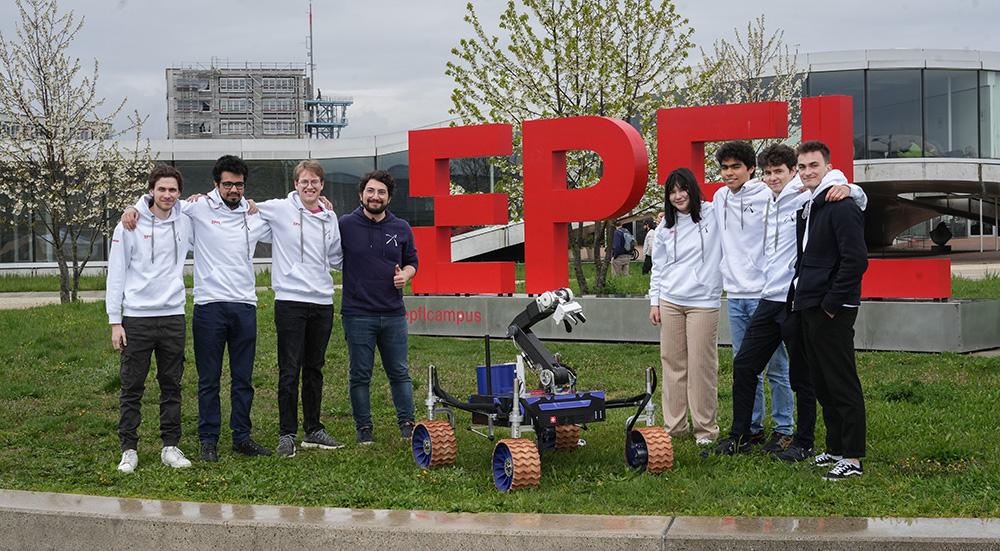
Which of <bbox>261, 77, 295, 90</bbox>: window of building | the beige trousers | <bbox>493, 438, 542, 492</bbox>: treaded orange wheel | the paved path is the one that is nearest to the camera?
the paved path

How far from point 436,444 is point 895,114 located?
102ft

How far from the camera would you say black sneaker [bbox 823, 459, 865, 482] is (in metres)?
6.34

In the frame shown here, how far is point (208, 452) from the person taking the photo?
24.5ft

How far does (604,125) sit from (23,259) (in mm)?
31156

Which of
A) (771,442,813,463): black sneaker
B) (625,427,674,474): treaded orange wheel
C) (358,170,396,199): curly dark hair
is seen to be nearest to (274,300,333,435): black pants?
(358,170,396,199): curly dark hair

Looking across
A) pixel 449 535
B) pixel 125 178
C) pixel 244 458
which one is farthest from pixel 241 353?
pixel 125 178

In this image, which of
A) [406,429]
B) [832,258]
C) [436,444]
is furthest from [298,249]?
[832,258]

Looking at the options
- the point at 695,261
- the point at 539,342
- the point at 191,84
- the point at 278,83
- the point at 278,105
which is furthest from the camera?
the point at 278,83

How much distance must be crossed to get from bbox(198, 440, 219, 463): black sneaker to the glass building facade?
29.5 metres

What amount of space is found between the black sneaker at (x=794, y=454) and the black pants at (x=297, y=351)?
10.9 feet

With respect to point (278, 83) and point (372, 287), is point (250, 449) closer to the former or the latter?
point (372, 287)

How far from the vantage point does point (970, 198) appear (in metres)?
38.2

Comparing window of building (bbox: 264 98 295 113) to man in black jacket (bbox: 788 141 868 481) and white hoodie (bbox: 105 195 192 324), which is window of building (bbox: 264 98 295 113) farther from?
man in black jacket (bbox: 788 141 868 481)

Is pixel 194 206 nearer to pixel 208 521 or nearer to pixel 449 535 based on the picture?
pixel 208 521
